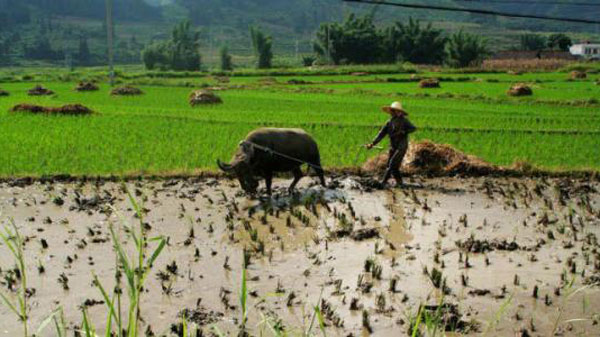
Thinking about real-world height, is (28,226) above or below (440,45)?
below

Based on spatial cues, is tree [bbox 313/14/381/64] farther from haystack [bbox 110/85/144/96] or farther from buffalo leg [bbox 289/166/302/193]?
buffalo leg [bbox 289/166/302/193]

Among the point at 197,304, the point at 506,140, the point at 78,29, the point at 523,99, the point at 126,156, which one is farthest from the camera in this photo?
the point at 78,29

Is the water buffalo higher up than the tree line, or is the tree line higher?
the tree line

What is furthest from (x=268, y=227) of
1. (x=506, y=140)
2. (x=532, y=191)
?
(x=506, y=140)

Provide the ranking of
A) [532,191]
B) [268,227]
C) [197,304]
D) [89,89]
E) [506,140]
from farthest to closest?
[89,89] < [506,140] < [532,191] < [268,227] < [197,304]

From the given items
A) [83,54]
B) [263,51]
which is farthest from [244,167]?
[83,54]

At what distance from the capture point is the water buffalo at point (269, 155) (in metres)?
8.52

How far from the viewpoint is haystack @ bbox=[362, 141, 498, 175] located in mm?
10438

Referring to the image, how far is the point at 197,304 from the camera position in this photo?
201 inches

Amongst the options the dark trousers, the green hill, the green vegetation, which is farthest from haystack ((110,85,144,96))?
the green hill

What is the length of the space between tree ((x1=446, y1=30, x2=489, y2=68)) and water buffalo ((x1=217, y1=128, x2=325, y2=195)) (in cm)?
4375

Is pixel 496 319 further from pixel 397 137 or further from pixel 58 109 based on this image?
pixel 58 109

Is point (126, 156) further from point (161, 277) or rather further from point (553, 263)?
point (553, 263)

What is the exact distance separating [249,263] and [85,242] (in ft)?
5.99
